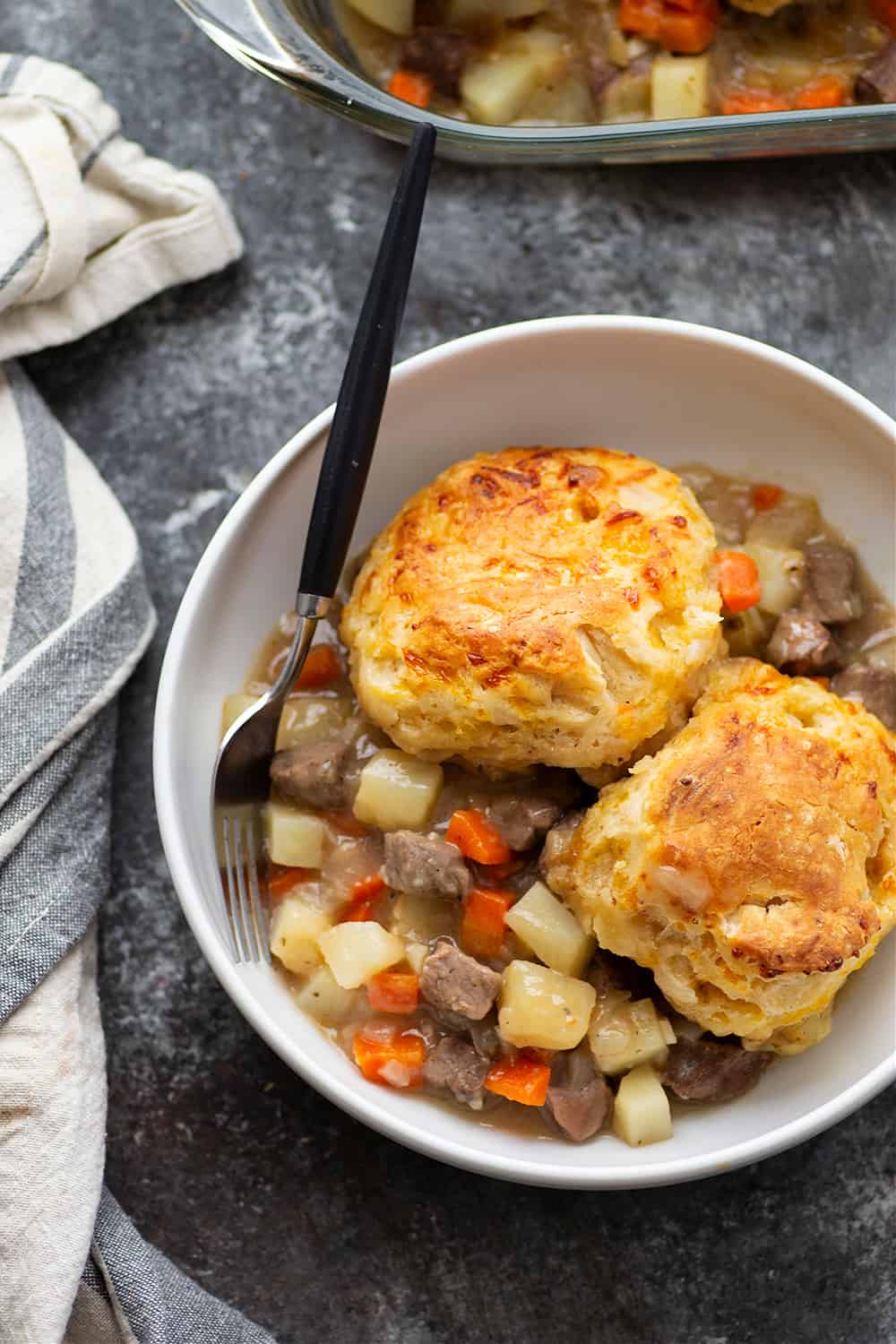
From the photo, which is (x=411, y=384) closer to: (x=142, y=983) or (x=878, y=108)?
(x=878, y=108)

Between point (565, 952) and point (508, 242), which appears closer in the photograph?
point (565, 952)

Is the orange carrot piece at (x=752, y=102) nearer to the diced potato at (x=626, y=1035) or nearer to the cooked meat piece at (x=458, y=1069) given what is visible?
the diced potato at (x=626, y=1035)

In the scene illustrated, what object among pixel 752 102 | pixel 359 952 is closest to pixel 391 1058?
pixel 359 952

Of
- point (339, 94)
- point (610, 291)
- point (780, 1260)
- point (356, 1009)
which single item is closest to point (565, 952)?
point (356, 1009)

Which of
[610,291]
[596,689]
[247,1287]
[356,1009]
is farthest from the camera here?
[610,291]

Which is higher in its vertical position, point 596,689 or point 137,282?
point 137,282

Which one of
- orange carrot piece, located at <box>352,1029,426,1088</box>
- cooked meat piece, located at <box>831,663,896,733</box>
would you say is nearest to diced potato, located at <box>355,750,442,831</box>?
orange carrot piece, located at <box>352,1029,426,1088</box>

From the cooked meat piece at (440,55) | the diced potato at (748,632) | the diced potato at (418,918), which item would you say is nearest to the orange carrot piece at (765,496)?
the diced potato at (748,632)
